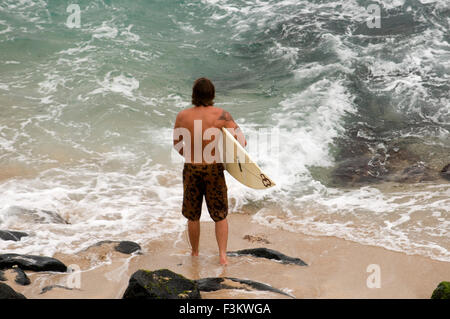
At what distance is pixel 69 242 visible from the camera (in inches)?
208

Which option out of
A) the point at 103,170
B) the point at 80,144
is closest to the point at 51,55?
the point at 80,144

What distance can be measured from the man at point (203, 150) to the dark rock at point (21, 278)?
1.46 meters

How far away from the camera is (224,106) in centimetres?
1009

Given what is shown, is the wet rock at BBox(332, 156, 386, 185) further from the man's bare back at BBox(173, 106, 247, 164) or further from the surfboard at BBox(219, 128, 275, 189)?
the man's bare back at BBox(173, 106, 247, 164)

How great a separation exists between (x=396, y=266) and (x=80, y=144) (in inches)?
220

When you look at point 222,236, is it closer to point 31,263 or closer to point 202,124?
point 202,124

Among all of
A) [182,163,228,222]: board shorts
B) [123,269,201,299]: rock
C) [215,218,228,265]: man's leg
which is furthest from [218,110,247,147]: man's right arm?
[123,269,201,299]: rock

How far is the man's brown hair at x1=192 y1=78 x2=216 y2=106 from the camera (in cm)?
433

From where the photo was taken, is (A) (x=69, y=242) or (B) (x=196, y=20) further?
(B) (x=196, y=20)

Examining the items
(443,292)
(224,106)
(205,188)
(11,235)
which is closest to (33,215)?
(11,235)

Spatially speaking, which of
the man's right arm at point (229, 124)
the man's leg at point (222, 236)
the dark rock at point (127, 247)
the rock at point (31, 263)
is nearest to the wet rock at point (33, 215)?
the dark rock at point (127, 247)

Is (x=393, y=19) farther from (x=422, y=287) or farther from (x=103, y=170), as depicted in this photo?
(x=422, y=287)

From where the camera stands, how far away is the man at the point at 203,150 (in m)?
4.42

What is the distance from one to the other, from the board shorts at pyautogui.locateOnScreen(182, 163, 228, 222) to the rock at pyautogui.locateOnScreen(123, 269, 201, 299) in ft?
3.31
